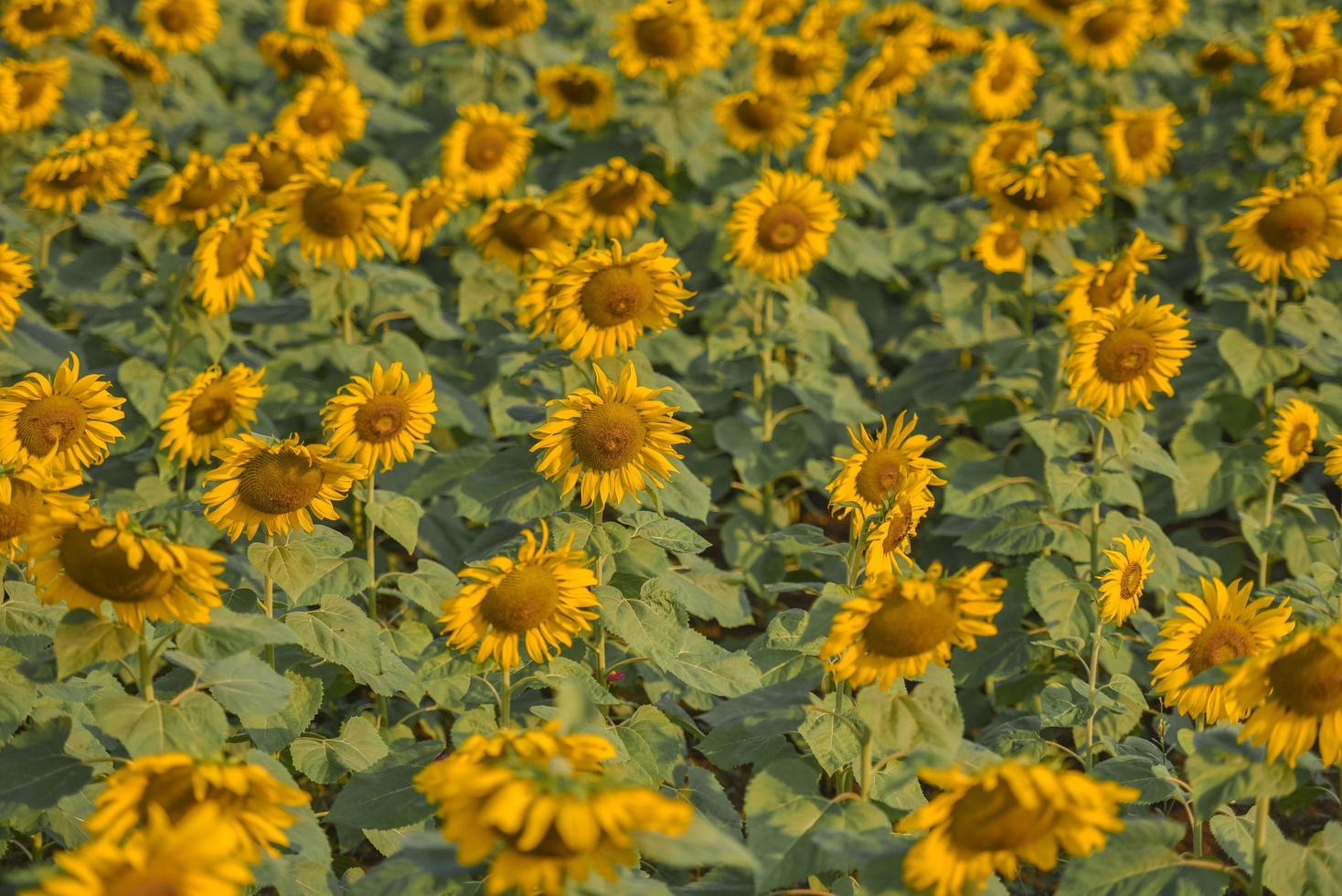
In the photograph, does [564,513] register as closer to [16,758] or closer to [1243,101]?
[16,758]

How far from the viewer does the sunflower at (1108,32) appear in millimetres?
7980

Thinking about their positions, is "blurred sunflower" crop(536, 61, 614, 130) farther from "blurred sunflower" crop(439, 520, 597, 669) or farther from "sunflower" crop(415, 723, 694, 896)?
"sunflower" crop(415, 723, 694, 896)

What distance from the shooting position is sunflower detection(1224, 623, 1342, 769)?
2877 mm

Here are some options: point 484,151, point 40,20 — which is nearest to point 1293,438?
point 484,151

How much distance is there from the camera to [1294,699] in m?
2.93

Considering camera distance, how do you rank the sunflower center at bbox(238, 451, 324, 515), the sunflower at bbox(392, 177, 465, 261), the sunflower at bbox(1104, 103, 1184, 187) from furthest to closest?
the sunflower at bbox(1104, 103, 1184, 187) < the sunflower at bbox(392, 177, 465, 261) < the sunflower center at bbox(238, 451, 324, 515)

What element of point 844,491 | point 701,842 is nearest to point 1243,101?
point 844,491

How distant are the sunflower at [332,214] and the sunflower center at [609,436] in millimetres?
2033

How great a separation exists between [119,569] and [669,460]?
1791mm

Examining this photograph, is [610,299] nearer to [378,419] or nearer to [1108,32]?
[378,419]

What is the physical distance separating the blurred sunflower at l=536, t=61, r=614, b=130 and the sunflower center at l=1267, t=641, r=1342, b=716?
5257 mm

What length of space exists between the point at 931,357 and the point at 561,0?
576cm

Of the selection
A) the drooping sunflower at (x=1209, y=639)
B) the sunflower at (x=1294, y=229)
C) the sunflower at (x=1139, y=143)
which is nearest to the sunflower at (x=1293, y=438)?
the sunflower at (x=1294, y=229)

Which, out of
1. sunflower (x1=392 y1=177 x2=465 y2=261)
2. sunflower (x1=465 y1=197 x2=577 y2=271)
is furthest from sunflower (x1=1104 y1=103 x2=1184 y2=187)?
sunflower (x1=392 y1=177 x2=465 y2=261)
